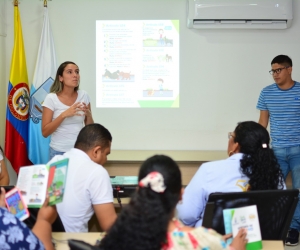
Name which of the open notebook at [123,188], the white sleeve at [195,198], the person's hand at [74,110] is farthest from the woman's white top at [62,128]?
the white sleeve at [195,198]

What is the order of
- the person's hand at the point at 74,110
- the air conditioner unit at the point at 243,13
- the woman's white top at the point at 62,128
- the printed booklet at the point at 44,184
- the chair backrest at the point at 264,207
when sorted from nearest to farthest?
1. the printed booklet at the point at 44,184
2. the chair backrest at the point at 264,207
3. the person's hand at the point at 74,110
4. the woman's white top at the point at 62,128
5. the air conditioner unit at the point at 243,13

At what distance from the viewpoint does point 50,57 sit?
4184mm

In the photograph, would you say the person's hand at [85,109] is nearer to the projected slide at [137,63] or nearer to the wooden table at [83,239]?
the projected slide at [137,63]

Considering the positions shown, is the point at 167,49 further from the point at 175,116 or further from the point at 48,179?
the point at 48,179

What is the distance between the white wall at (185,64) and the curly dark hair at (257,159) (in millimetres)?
2386

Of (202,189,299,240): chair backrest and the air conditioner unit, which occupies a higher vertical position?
the air conditioner unit

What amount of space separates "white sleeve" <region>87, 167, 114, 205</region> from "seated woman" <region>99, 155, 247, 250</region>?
1.78ft

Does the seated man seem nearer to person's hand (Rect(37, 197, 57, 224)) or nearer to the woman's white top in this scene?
person's hand (Rect(37, 197, 57, 224))

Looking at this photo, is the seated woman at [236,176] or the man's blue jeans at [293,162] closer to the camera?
the seated woman at [236,176]

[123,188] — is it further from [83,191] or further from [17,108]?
[17,108]

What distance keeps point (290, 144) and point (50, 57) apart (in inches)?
104

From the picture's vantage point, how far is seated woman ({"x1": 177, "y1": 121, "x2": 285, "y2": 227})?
1804 millimetres

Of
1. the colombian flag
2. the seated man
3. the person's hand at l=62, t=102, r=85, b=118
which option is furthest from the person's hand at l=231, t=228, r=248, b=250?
the colombian flag

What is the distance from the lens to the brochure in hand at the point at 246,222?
5.02 ft
